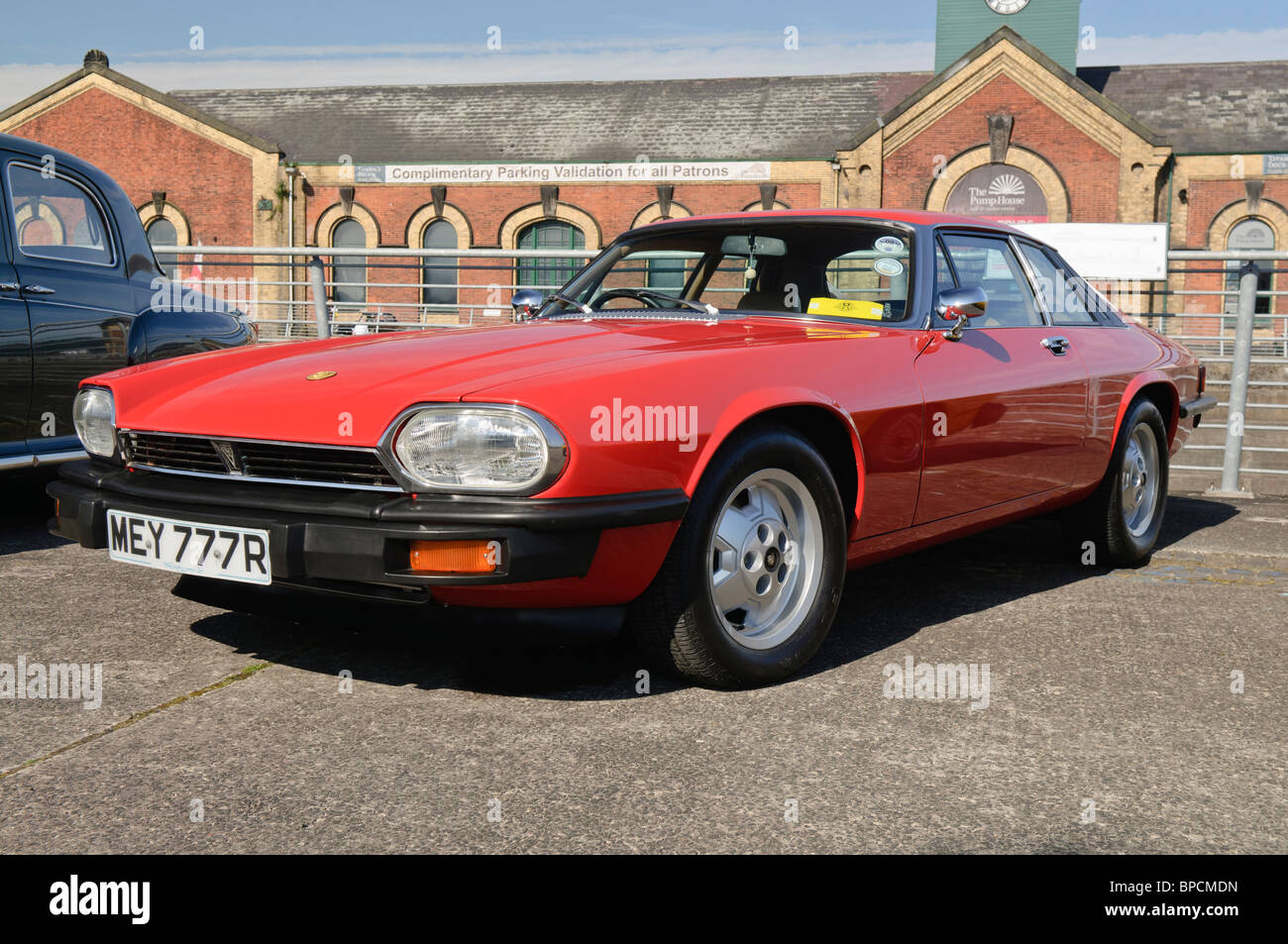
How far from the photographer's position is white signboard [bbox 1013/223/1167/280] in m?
12.0

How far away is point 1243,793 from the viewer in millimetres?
2658

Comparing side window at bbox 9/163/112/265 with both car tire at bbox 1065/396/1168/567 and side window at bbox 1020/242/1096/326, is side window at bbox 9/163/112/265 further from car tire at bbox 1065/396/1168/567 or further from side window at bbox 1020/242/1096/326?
car tire at bbox 1065/396/1168/567

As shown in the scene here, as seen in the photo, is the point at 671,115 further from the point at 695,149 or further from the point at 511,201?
the point at 511,201

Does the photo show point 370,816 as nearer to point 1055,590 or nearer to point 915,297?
point 915,297

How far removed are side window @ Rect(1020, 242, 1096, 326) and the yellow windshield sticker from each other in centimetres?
119

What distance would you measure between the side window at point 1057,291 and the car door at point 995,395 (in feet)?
0.40

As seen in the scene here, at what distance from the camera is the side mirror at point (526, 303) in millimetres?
4773

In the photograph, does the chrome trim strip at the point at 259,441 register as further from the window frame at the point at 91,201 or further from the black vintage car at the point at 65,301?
the window frame at the point at 91,201

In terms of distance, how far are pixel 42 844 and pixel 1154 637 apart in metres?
3.31

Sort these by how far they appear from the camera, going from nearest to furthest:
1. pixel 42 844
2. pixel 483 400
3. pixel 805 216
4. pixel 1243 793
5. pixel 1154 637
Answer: pixel 42 844, pixel 1243 793, pixel 483 400, pixel 1154 637, pixel 805 216

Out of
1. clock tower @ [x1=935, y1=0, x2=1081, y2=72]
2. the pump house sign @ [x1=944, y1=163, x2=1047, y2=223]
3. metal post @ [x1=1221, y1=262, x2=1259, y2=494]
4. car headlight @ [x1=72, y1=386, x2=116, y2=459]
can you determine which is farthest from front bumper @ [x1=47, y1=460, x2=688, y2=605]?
clock tower @ [x1=935, y1=0, x2=1081, y2=72]

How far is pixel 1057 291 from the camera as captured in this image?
516cm

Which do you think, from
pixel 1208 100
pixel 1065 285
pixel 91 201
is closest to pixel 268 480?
pixel 91 201
